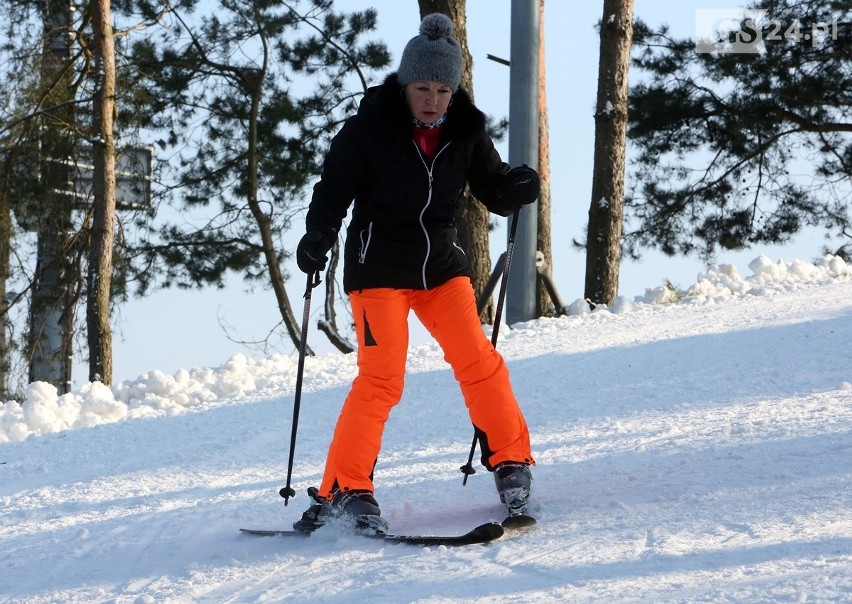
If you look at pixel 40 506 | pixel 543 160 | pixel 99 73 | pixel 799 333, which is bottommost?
pixel 40 506

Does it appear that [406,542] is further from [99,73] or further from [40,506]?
[99,73]

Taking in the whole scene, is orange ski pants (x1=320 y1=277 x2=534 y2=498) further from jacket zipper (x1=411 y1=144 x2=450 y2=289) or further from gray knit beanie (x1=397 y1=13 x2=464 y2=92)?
gray knit beanie (x1=397 y1=13 x2=464 y2=92)

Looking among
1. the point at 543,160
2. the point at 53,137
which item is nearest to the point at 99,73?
the point at 53,137

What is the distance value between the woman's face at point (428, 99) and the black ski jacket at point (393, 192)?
4 cm

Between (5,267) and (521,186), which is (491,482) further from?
(5,267)

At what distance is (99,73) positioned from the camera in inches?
492

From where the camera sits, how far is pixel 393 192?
3893 millimetres

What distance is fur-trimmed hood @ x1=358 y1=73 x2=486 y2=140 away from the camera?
3.92 m

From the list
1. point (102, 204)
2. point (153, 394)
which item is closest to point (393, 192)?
point (153, 394)

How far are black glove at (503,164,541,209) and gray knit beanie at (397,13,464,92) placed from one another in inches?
15.7

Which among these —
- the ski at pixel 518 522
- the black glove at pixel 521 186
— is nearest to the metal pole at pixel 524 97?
the black glove at pixel 521 186

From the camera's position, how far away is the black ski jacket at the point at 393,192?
3900mm

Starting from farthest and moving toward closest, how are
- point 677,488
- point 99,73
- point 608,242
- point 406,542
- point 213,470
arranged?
point 99,73, point 608,242, point 213,470, point 677,488, point 406,542

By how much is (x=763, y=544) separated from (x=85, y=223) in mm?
12498
